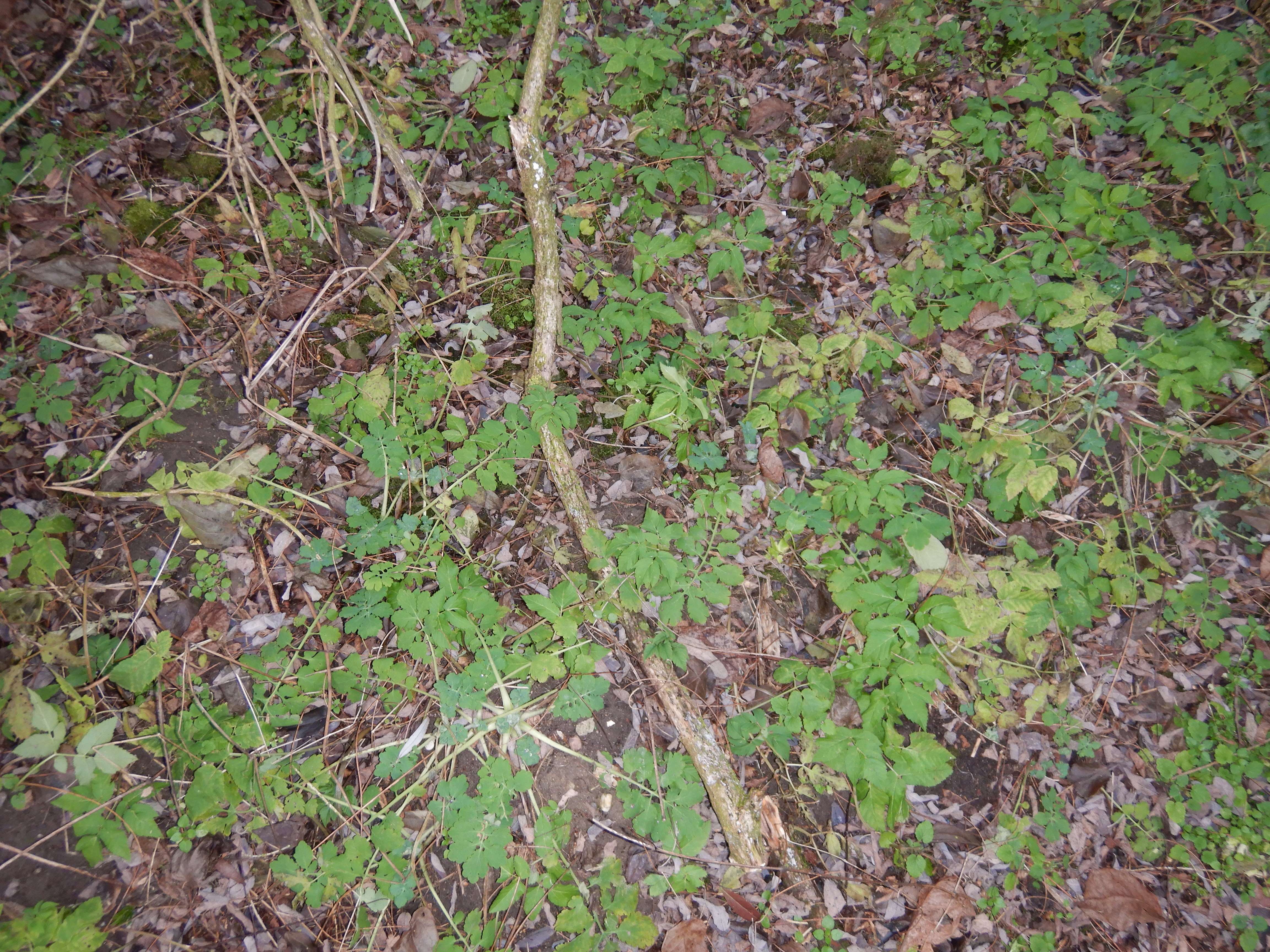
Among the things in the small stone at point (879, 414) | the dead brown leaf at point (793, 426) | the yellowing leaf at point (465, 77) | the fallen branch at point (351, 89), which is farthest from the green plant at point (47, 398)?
the small stone at point (879, 414)

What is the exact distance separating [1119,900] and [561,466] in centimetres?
306

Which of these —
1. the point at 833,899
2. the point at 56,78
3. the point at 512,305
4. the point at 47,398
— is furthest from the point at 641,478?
the point at 56,78

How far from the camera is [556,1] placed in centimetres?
340

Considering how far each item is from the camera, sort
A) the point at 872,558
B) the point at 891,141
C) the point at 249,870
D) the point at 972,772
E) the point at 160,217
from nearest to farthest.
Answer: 1. the point at 249,870
2. the point at 972,772
3. the point at 872,558
4. the point at 160,217
5. the point at 891,141

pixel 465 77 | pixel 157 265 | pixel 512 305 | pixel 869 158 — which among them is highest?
pixel 465 77

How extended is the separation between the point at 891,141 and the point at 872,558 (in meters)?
2.55

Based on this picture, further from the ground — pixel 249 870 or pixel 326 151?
pixel 326 151

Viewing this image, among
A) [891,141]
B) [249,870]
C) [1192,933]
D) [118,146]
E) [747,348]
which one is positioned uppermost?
[118,146]

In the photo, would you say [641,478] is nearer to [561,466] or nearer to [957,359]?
[561,466]

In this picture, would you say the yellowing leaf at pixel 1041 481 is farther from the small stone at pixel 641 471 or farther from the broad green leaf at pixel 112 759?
the broad green leaf at pixel 112 759

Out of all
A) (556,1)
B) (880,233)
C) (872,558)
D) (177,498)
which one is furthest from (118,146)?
(872,558)

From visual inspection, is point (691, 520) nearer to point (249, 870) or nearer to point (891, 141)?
point (249, 870)

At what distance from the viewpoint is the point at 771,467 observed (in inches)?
122

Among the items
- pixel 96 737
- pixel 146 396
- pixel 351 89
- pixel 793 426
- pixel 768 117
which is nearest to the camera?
pixel 96 737
